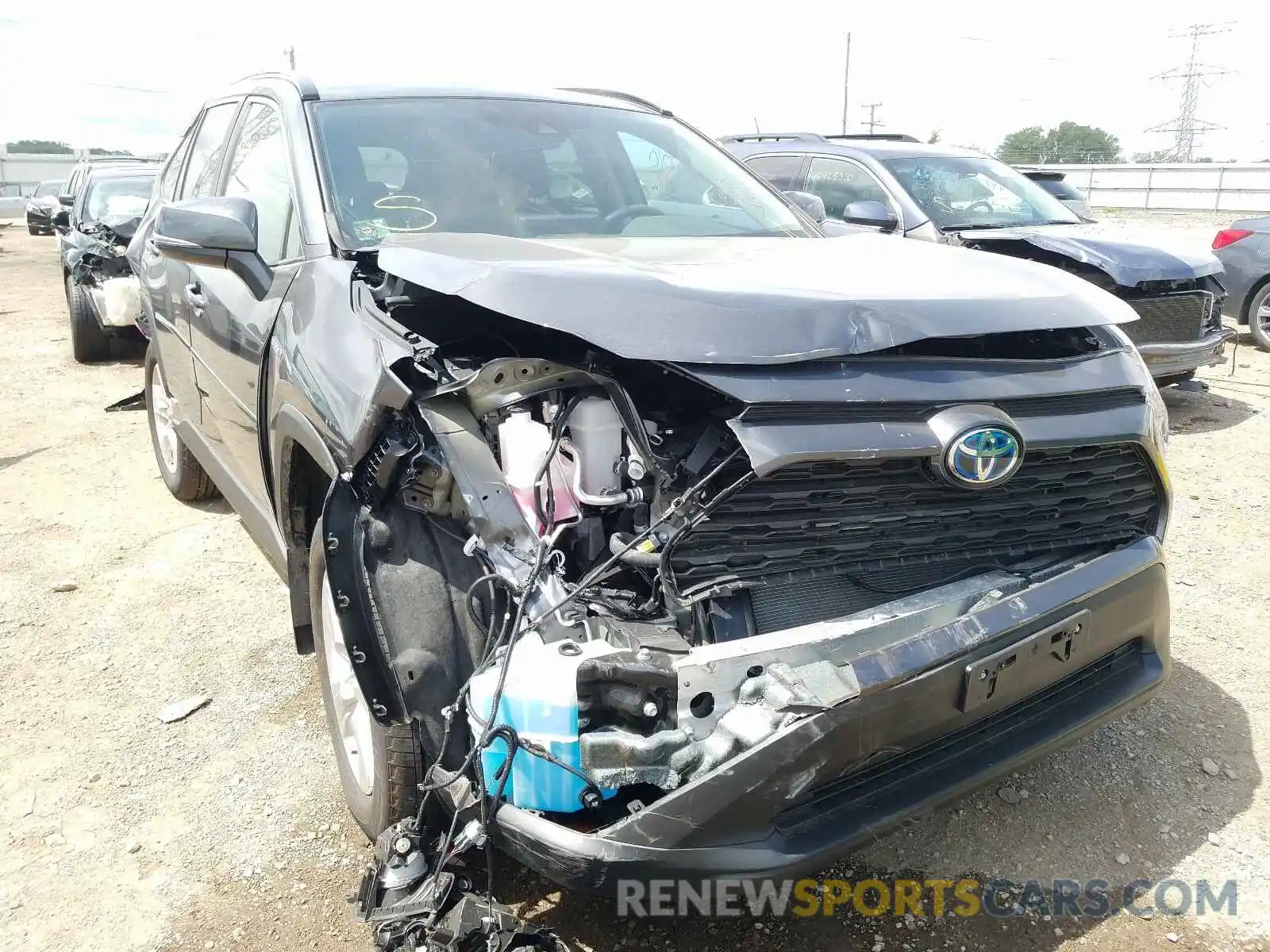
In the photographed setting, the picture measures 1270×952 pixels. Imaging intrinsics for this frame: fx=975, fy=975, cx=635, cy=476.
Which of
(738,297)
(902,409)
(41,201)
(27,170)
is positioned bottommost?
(902,409)

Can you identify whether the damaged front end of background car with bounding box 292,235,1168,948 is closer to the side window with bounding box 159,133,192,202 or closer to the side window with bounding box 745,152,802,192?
the side window with bounding box 159,133,192,202

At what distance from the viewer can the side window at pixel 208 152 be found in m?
3.79

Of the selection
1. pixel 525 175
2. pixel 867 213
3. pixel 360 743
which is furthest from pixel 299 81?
pixel 867 213

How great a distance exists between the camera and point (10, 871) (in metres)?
2.52

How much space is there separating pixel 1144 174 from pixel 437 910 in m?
32.2

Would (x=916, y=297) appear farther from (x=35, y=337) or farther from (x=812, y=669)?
(x=35, y=337)

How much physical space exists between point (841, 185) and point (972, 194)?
980 millimetres

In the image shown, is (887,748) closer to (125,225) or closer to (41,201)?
(125,225)

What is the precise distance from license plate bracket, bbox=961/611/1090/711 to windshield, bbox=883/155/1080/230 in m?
5.33

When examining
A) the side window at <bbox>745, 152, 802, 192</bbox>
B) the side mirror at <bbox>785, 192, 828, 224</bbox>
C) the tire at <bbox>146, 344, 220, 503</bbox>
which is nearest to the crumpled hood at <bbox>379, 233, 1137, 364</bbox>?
the side mirror at <bbox>785, 192, 828, 224</bbox>

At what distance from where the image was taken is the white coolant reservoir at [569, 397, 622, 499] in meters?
2.12

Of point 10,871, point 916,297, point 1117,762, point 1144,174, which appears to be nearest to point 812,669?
point 916,297

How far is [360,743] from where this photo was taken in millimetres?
2443

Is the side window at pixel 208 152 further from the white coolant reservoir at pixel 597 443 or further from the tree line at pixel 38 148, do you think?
the tree line at pixel 38 148
